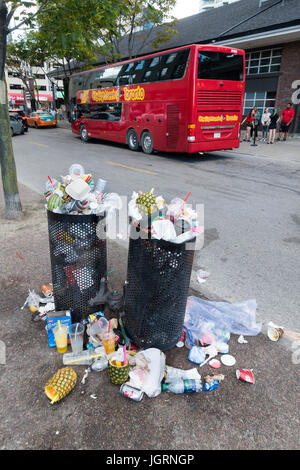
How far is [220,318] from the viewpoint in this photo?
9.62ft

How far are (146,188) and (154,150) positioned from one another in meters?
5.88

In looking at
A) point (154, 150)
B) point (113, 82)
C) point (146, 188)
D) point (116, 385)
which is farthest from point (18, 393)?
point (113, 82)

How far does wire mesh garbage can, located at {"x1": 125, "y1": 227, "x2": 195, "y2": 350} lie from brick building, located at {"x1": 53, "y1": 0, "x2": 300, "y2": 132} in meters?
17.0

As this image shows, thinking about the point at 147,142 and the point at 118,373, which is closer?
the point at 118,373

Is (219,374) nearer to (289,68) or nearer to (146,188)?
(146,188)

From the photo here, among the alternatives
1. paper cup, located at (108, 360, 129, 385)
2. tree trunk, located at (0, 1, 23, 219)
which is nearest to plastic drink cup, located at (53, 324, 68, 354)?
paper cup, located at (108, 360, 129, 385)

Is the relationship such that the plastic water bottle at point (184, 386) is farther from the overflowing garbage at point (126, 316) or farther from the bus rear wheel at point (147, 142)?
the bus rear wheel at point (147, 142)

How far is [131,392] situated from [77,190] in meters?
1.58

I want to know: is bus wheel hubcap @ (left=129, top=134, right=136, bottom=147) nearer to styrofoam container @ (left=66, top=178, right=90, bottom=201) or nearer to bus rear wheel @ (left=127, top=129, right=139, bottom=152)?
bus rear wheel @ (left=127, top=129, right=139, bottom=152)

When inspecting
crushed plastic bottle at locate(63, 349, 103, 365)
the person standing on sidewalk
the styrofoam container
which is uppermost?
the person standing on sidewalk

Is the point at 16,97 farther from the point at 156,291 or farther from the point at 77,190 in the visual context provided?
the point at 156,291

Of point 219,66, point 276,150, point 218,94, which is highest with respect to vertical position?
point 219,66

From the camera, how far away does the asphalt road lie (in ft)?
11.6

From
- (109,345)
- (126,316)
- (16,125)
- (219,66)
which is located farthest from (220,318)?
(16,125)
